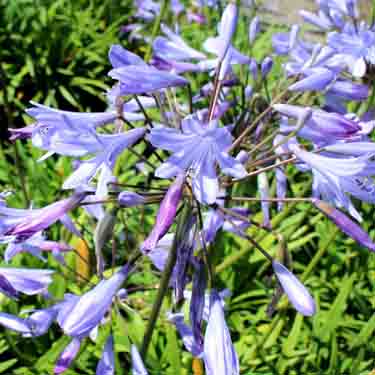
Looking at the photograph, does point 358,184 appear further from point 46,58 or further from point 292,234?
point 46,58

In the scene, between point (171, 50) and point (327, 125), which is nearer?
point (327, 125)

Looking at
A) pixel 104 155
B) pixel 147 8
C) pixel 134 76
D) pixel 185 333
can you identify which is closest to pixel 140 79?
pixel 134 76

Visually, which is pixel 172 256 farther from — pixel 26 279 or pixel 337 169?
pixel 26 279

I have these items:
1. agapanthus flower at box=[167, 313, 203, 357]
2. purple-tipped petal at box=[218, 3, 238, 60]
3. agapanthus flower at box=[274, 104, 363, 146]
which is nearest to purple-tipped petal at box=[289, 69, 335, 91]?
agapanthus flower at box=[274, 104, 363, 146]

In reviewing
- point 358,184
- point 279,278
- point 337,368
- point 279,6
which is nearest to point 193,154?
point 279,278

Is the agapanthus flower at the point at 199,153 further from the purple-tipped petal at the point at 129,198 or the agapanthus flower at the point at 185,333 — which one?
the agapanthus flower at the point at 185,333

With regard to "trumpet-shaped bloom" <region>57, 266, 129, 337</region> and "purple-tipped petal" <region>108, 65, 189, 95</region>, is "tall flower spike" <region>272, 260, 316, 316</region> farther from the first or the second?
"purple-tipped petal" <region>108, 65, 189, 95</region>
